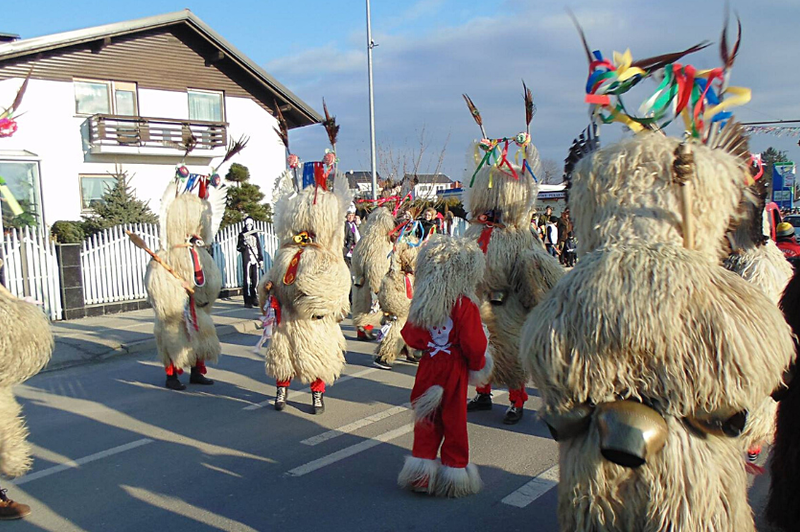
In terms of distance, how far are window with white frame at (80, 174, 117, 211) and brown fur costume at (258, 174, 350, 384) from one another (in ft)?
53.0

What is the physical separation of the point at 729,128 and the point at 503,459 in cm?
286

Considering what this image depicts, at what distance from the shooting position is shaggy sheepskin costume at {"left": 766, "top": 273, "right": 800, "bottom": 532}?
258 centimetres

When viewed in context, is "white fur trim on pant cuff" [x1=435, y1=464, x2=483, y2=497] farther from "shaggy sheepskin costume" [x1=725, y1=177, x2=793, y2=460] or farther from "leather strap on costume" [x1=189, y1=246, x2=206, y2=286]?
"leather strap on costume" [x1=189, y1=246, x2=206, y2=286]

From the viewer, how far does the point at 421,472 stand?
4.07 meters

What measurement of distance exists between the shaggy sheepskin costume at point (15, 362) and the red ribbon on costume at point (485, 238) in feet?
11.4

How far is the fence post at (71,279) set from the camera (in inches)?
438

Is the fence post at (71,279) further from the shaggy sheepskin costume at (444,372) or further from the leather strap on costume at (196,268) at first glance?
the shaggy sheepskin costume at (444,372)

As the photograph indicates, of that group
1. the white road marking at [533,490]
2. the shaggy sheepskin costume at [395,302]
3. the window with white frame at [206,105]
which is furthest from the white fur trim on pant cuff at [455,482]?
the window with white frame at [206,105]

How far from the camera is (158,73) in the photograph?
21.2m

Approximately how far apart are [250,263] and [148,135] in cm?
1021

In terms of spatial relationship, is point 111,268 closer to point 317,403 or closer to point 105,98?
point 317,403

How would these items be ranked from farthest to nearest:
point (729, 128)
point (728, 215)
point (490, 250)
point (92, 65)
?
point (92, 65), point (490, 250), point (729, 128), point (728, 215)

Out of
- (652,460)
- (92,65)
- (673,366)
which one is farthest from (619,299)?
(92,65)

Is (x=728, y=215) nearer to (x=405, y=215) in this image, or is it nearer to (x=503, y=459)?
(x=503, y=459)
